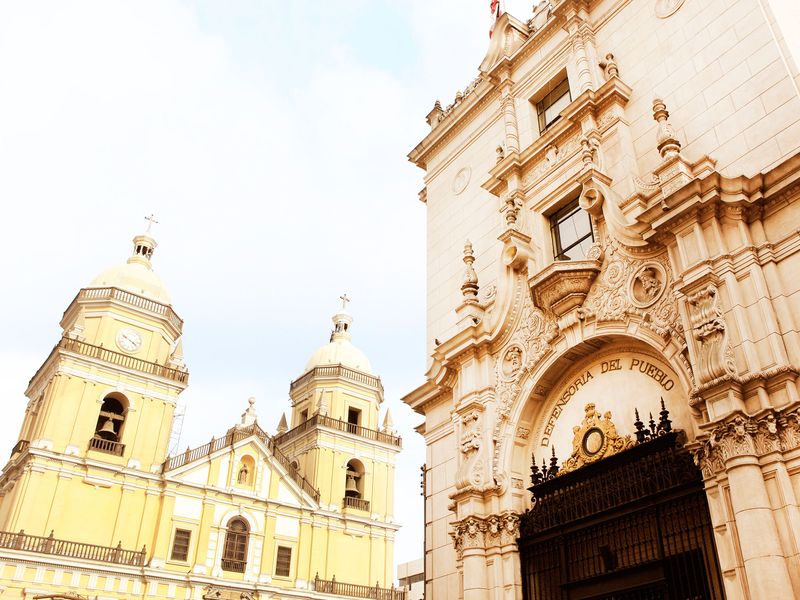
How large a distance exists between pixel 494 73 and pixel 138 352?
84.6 ft

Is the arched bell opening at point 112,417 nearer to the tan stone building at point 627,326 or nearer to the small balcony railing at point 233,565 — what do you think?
the small balcony railing at point 233,565

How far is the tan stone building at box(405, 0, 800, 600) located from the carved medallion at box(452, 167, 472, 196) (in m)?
0.69

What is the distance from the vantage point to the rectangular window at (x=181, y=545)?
31.9 meters

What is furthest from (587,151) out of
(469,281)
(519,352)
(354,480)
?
(354,480)

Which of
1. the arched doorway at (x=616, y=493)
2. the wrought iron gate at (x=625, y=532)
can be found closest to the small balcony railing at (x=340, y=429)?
the arched doorway at (x=616, y=493)

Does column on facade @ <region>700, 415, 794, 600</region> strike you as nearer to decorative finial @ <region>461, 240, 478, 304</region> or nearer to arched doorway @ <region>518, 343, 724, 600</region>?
arched doorway @ <region>518, 343, 724, 600</region>

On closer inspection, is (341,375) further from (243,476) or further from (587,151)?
(587,151)

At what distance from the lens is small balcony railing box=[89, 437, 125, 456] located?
31297 mm

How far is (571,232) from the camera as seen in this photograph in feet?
45.0

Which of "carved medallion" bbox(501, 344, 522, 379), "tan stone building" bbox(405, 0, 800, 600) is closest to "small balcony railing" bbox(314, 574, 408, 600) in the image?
"tan stone building" bbox(405, 0, 800, 600)

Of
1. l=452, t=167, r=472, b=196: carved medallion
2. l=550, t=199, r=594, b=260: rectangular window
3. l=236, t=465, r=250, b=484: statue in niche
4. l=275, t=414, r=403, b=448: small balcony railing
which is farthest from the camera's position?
l=275, t=414, r=403, b=448: small balcony railing

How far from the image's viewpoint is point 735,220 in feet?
31.1

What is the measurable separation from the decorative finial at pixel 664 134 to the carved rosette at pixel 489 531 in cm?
660

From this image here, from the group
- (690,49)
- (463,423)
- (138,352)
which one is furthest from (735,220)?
(138,352)
